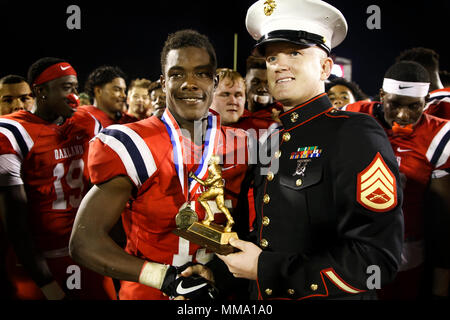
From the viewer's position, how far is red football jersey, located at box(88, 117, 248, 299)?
1592 mm

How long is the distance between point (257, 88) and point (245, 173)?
226 cm

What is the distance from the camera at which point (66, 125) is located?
3.11 m

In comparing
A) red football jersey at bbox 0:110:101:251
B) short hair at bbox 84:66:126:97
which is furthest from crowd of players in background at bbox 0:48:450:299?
red football jersey at bbox 0:110:101:251

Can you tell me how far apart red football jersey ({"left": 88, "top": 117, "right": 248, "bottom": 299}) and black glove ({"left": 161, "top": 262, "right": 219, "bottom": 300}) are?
0.22m

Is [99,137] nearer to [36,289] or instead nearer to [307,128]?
[307,128]

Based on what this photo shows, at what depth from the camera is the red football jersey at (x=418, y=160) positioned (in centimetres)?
286

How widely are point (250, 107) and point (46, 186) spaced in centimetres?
225

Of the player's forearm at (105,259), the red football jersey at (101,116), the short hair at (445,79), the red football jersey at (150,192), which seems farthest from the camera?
the red football jersey at (101,116)

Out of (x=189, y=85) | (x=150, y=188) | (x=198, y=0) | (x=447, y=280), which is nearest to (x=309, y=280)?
(x=150, y=188)

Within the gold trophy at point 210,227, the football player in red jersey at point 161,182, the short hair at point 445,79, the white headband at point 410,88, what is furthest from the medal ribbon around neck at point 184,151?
the short hair at point 445,79

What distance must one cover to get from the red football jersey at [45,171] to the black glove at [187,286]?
6.10 feet

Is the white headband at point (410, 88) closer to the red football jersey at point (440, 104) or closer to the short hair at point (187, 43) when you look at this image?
the red football jersey at point (440, 104)

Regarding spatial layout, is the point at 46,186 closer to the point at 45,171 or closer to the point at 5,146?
the point at 45,171

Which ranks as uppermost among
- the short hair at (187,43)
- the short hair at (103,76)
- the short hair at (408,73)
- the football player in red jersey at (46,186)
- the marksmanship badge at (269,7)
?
the marksmanship badge at (269,7)
